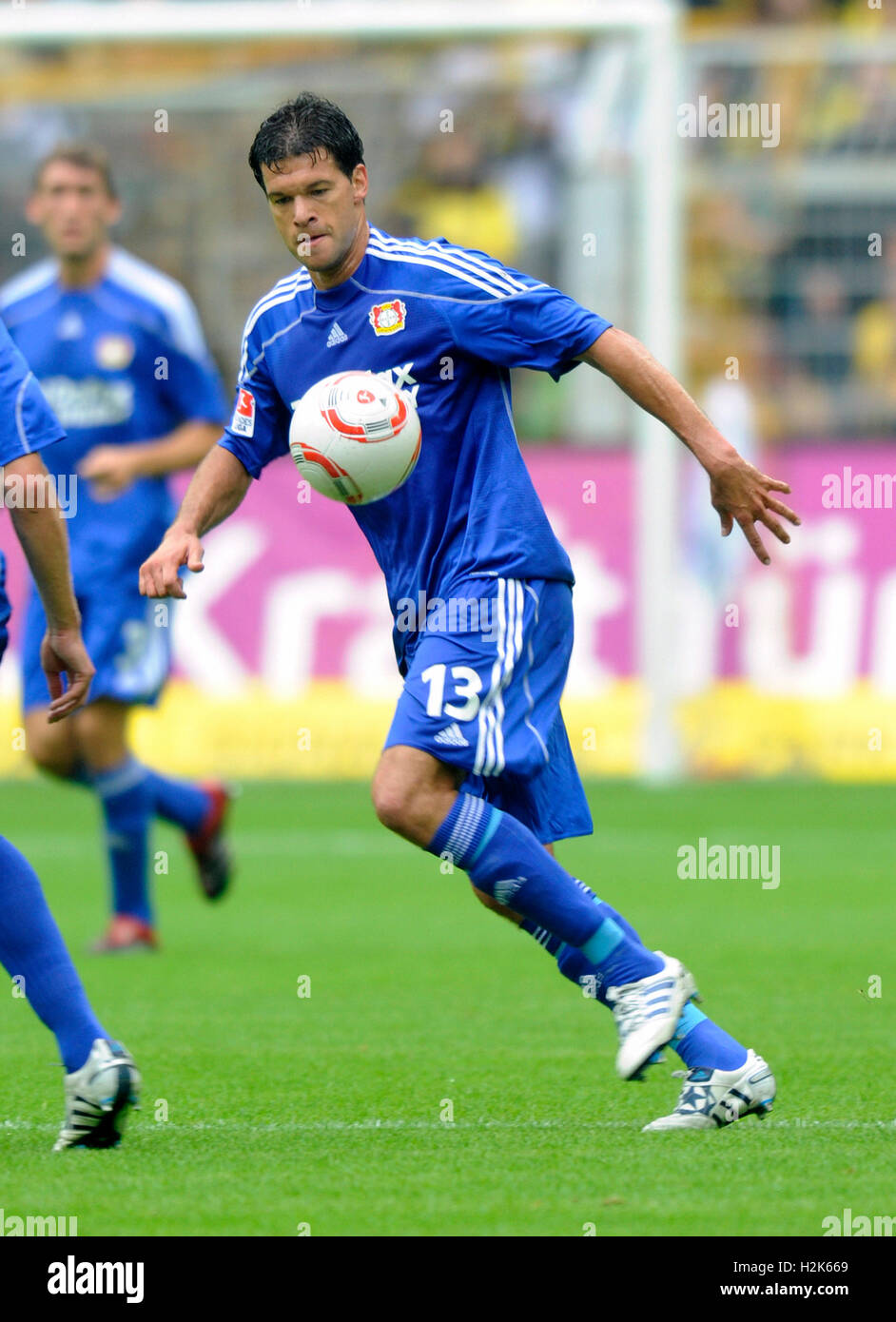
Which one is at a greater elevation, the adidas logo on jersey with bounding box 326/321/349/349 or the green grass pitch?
the adidas logo on jersey with bounding box 326/321/349/349

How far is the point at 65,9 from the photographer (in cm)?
1334

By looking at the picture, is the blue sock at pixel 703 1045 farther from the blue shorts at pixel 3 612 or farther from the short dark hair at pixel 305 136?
the short dark hair at pixel 305 136

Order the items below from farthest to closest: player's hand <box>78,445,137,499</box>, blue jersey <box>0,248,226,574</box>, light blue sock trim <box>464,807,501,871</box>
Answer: blue jersey <box>0,248,226,574</box>, player's hand <box>78,445,137,499</box>, light blue sock trim <box>464,807,501,871</box>

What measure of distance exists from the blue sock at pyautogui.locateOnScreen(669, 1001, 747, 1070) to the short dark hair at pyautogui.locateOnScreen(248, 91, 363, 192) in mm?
1965

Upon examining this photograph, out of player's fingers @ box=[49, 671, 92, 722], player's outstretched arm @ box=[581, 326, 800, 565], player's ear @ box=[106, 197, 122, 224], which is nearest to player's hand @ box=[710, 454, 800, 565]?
player's outstretched arm @ box=[581, 326, 800, 565]

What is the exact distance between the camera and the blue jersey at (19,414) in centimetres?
423

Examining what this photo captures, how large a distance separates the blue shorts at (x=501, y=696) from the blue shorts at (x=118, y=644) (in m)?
3.12

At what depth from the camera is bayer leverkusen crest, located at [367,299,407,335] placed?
15.4ft

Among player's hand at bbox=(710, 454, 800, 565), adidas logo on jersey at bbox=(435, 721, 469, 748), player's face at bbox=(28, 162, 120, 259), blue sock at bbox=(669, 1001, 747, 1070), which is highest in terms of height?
player's face at bbox=(28, 162, 120, 259)

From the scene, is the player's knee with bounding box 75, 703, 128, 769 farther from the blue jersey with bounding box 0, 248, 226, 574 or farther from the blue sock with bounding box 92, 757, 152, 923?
the blue jersey with bounding box 0, 248, 226, 574

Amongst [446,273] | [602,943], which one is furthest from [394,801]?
[446,273]

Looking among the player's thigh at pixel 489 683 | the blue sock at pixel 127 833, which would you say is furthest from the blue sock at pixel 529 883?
the blue sock at pixel 127 833

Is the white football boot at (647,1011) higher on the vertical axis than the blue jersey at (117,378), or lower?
lower
